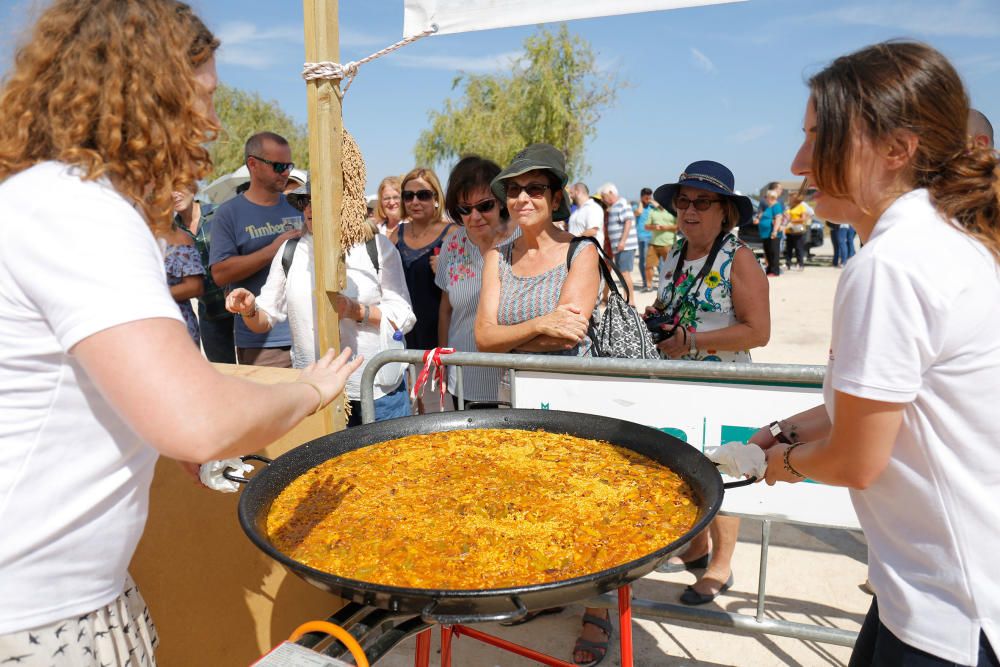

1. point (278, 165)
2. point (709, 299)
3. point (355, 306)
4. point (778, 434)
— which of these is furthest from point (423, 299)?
point (778, 434)

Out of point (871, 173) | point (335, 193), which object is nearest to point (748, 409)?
point (871, 173)

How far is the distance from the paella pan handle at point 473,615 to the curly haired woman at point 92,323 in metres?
0.50

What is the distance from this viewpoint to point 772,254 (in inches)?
742

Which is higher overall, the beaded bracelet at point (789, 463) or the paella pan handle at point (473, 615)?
the beaded bracelet at point (789, 463)

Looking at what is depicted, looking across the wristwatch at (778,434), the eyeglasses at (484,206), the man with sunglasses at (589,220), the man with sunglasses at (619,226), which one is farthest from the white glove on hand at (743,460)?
the man with sunglasses at (619,226)

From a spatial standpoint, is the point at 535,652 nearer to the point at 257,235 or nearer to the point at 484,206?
the point at 484,206

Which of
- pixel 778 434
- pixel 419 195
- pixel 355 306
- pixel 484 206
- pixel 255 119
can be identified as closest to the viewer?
pixel 778 434

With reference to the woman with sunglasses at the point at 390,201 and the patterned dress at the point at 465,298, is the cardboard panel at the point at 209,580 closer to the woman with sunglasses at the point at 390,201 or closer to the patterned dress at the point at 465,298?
the patterned dress at the point at 465,298

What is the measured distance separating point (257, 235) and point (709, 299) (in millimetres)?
3266

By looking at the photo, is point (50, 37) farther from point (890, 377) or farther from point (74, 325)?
point (890, 377)

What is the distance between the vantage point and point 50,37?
1.29 m

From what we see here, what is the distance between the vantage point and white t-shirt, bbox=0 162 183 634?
1.15 meters

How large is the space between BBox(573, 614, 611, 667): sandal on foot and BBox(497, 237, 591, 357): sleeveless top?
4.51 feet

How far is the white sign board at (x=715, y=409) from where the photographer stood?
9.78ft
